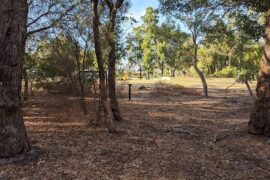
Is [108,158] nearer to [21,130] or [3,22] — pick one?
[21,130]

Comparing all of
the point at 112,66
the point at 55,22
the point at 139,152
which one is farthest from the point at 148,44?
the point at 139,152

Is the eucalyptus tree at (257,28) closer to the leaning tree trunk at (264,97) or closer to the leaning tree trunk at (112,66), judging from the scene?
the leaning tree trunk at (264,97)

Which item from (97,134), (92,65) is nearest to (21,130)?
(97,134)

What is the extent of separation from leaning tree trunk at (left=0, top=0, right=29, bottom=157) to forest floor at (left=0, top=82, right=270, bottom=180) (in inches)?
14.2

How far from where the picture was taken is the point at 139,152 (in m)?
7.06

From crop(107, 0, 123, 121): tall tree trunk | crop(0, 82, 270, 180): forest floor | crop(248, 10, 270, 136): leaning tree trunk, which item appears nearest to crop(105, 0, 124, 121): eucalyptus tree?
crop(107, 0, 123, 121): tall tree trunk

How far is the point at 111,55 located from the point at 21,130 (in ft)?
13.0

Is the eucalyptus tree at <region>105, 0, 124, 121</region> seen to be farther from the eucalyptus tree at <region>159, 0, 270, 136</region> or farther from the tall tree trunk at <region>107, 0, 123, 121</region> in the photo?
the eucalyptus tree at <region>159, 0, 270, 136</region>

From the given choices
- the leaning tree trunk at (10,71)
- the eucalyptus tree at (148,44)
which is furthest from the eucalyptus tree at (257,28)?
the eucalyptus tree at (148,44)

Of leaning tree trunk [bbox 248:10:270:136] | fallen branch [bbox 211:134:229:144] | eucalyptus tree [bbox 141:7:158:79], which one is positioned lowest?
fallen branch [bbox 211:134:229:144]

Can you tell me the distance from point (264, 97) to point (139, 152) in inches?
135

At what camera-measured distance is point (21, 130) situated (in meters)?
6.27

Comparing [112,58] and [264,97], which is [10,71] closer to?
[112,58]

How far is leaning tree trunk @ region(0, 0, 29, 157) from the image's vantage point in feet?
19.4
